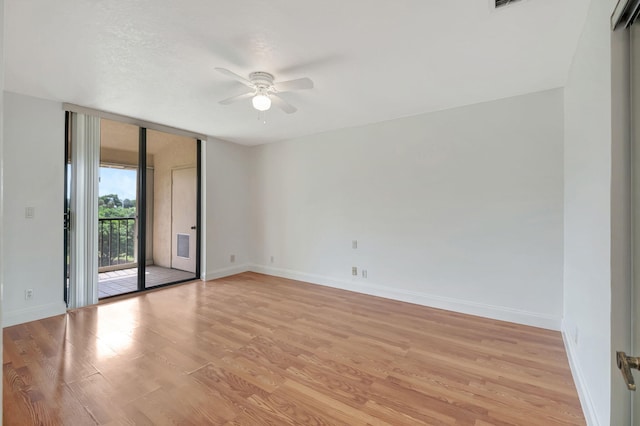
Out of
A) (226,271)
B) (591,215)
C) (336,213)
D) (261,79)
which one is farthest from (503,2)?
(226,271)

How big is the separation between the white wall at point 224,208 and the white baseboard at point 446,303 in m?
1.27

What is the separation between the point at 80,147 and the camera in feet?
12.2

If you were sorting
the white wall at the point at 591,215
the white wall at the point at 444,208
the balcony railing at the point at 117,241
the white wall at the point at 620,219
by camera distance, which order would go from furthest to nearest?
the balcony railing at the point at 117,241 → the white wall at the point at 444,208 → the white wall at the point at 591,215 → the white wall at the point at 620,219

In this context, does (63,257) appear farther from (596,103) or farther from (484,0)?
(596,103)

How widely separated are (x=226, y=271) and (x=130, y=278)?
1535 millimetres

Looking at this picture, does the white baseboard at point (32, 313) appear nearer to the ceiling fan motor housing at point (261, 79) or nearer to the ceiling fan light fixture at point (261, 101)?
the ceiling fan light fixture at point (261, 101)

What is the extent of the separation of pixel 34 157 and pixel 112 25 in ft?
7.39

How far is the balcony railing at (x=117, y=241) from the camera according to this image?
510 cm

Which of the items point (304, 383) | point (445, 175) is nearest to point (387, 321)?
point (304, 383)

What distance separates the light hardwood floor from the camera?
1932 mm

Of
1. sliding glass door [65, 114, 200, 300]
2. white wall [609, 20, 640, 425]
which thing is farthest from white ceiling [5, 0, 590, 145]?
sliding glass door [65, 114, 200, 300]

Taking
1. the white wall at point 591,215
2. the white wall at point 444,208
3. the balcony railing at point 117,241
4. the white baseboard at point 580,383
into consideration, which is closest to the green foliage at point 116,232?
the balcony railing at point 117,241

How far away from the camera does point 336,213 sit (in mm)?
4738

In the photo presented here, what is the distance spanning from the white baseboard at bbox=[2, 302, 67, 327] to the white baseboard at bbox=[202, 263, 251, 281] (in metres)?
Answer: 1.93
